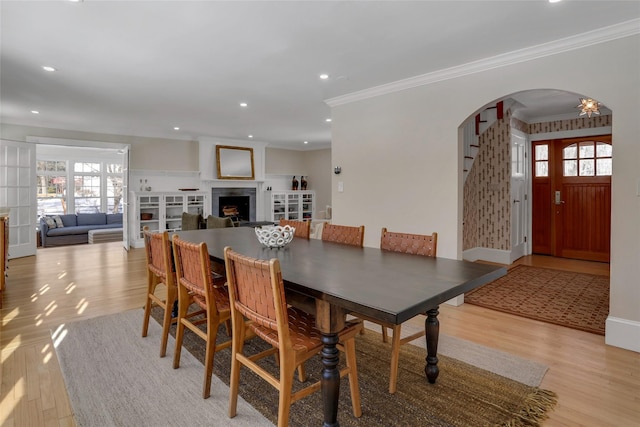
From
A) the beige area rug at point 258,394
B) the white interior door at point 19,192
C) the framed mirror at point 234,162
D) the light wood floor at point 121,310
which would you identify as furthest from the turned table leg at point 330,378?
the framed mirror at point 234,162

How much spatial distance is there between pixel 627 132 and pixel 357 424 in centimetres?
282

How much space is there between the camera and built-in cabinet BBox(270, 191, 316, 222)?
948 cm

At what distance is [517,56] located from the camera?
3156mm

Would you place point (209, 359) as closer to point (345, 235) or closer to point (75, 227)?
point (345, 235)

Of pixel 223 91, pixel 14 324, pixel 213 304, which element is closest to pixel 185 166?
pixel 223 91

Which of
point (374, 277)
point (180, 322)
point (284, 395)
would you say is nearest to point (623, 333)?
point (374, 277)

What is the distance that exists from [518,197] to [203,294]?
5.75 m

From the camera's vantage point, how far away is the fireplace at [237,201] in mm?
8602

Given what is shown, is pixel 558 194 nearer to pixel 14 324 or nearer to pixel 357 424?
pixel 357 424

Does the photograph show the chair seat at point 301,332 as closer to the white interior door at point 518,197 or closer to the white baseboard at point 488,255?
the white baseboard at point 488,255

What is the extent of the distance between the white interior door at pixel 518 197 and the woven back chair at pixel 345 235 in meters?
4.09

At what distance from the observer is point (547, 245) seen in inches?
248

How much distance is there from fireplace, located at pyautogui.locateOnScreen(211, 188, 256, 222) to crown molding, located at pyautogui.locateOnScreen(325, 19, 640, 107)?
17.1 ft

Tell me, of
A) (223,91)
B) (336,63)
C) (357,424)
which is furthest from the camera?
(223,91)
